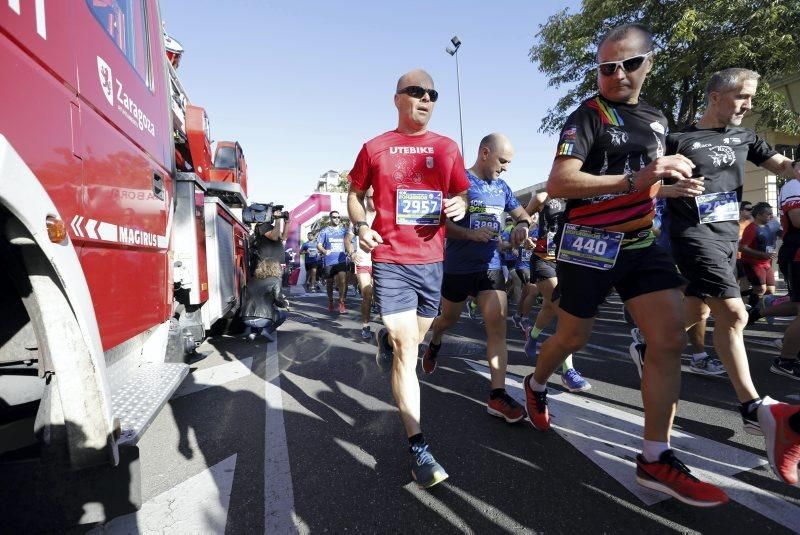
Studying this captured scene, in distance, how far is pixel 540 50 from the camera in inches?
549

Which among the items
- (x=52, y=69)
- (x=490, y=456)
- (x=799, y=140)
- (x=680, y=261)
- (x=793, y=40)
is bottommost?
(x=490, y=456)

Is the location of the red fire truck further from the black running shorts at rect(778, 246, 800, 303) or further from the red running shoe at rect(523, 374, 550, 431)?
the black running shorts at rect(778, 246, 800, 303)

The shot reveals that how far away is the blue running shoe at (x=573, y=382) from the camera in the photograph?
11.0 ft

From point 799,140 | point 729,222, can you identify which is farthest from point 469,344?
point 799,140

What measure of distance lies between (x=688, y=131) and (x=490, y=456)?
2509 mm

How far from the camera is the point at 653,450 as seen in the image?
195cm

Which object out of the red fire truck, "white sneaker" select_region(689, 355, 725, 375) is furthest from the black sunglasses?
"white sneaker" select_region(689, 355, 725, 375)

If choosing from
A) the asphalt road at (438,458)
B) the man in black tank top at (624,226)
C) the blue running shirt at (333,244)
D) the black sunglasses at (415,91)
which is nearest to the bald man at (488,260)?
the asphalt road at (438,458)

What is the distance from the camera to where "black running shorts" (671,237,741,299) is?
2.67 meters

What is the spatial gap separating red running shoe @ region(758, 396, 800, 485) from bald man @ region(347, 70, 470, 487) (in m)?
1.62

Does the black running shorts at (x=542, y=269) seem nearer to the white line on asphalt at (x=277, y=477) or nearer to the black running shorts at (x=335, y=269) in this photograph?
the white line on asphalt at (x=277, y=477)

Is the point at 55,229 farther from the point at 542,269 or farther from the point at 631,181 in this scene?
the point at 542,269

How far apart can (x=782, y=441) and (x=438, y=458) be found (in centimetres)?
156

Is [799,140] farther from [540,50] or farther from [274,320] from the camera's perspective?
[274,320]
